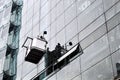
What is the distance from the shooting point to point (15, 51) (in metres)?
37.6

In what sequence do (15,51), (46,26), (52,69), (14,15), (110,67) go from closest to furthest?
1. (110,67)
2. (52,69)
3. (46,26)
4. (15,51)
5. (14,15)

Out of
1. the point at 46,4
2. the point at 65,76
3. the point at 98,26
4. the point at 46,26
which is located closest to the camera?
the point at 98,26

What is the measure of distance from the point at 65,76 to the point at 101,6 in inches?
217

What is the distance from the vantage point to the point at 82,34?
993 inches

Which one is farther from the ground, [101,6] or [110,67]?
[101,6]

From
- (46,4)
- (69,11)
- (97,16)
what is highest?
(46,4)

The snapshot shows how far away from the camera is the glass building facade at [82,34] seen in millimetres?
21453

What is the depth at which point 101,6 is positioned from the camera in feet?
79.3

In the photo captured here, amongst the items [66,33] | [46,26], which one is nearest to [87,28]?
[66,33]

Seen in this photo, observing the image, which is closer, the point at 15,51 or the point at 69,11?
the point at 69,11

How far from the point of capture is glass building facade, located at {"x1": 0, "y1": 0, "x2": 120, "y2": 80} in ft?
70.4

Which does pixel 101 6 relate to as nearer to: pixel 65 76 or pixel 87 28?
pixel 87 28

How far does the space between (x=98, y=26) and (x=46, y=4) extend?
38.1 ft

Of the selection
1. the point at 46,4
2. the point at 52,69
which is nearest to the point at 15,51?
the point at 46,4
